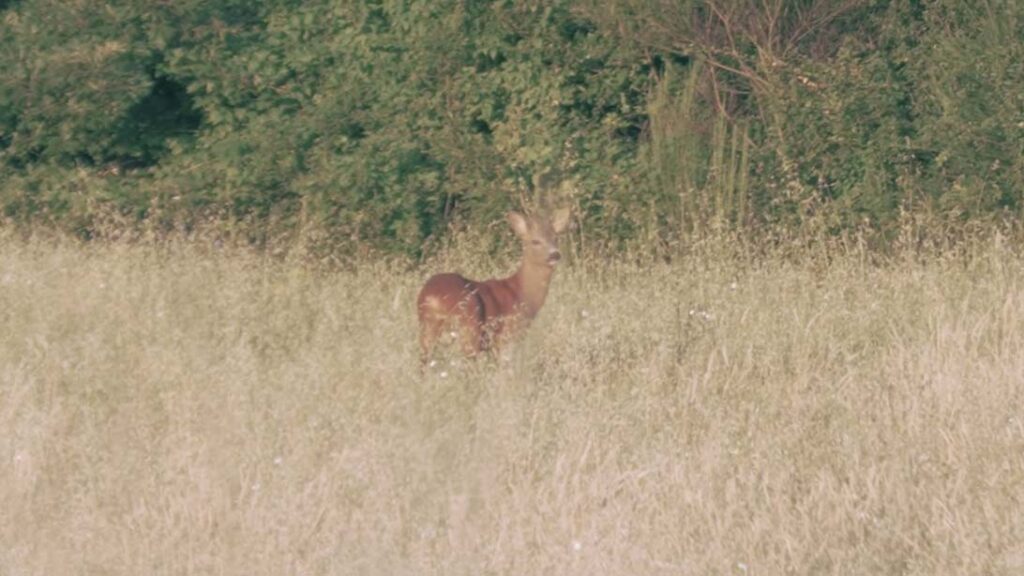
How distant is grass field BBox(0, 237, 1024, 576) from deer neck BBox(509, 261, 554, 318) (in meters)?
0.18

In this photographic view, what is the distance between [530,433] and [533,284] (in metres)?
2.03

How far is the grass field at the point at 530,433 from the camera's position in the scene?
488 centimetres

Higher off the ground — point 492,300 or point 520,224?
point 520,224

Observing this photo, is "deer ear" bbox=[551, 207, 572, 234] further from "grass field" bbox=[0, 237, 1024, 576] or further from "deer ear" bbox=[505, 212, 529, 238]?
"grass field" bbox=[0, 237, 1024, 576]

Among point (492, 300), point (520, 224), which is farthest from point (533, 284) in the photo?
point (520, 224)

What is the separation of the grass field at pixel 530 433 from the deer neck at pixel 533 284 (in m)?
0.18

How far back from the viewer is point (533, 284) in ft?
25.6

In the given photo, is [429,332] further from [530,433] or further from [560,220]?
[530,433]

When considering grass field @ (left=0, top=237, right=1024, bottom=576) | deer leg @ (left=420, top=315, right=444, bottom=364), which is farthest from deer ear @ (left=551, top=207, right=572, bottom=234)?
deer leg @ (left=420, top=315, right=444, bottom=364)

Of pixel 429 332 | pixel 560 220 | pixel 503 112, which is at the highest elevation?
pixel 560 220

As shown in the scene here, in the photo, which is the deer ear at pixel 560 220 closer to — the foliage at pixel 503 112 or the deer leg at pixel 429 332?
the deer leg at pixel 429 332

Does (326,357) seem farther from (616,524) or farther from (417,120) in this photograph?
(417,120)

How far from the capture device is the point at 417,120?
12.3 m

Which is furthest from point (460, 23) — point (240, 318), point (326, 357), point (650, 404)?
point (650, 404)
